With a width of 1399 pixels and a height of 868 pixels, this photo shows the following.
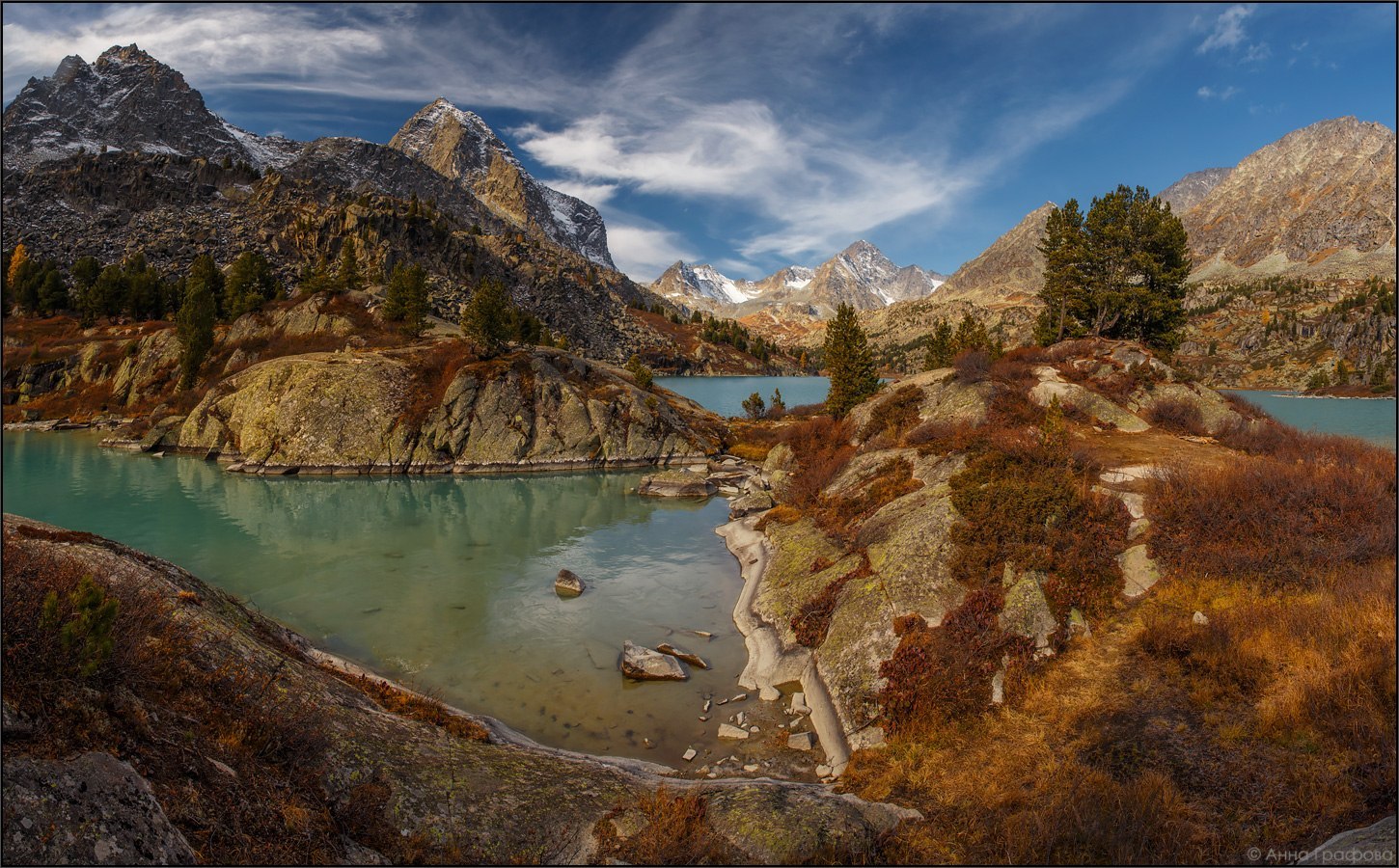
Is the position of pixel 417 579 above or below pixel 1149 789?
below

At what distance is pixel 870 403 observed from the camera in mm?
42719

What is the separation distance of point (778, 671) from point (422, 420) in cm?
5603

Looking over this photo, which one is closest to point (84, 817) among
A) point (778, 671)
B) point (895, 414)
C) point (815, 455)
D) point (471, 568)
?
point (778, 671)

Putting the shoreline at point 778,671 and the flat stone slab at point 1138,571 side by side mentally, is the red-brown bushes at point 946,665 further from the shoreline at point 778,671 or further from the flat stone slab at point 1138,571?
the flat stone slab at point 1138,571

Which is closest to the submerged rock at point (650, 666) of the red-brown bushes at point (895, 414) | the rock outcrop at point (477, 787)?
the rock outcrop at point (477, 787)

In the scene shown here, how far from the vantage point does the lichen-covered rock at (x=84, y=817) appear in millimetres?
5996

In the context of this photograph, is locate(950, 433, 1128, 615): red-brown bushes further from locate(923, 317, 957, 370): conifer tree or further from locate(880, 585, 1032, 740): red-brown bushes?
locate(923, 317, 957, 370): conifer tree

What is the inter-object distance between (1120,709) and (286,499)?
56459 millimetres

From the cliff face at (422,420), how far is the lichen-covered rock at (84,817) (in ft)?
196

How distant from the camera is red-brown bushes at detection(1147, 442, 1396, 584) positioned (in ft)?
56.0

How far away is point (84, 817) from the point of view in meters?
6.34

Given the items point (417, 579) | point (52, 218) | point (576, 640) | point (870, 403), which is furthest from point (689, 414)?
point (52, 218)

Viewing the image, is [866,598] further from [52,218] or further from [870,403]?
[52,218]

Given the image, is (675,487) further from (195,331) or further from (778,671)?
(195,331)
